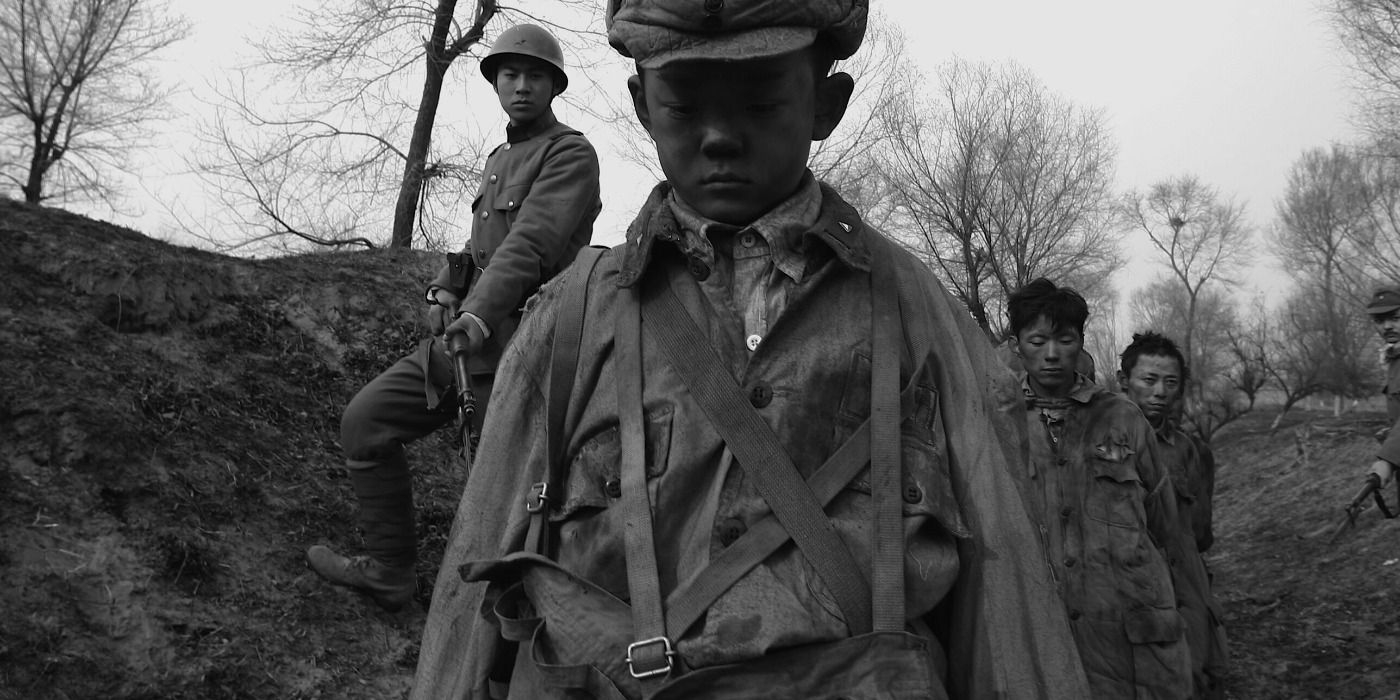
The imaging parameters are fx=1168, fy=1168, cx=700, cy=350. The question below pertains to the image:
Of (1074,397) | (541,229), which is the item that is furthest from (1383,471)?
(541,229)

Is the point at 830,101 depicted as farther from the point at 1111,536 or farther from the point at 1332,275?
the point at 1332,275

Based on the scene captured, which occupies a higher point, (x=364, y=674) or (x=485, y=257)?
(x=485, y=257)

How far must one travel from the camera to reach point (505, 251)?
437 centimetres

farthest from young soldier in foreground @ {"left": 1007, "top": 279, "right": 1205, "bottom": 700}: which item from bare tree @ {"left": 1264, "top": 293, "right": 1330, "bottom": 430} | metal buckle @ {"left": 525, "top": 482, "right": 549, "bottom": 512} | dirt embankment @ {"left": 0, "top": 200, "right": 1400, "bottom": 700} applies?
bare tree @ {"left": 1264, "top": 293, "right": 1330, "bottom": 430}

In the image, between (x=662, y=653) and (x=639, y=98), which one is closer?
(x=662, y=653)

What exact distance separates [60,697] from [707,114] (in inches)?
165

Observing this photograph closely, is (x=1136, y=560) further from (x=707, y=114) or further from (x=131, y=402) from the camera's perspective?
(x=131, y=402)

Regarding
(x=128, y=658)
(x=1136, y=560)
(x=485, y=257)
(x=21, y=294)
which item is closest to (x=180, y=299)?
(x=21, y=294)

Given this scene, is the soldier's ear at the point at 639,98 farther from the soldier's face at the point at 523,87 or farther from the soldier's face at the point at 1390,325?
the soldier's face at the point at 1390,325

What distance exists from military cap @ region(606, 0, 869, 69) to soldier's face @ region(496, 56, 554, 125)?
10.0ft

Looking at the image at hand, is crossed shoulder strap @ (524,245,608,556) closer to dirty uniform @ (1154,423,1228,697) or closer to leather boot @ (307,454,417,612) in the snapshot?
leather boot @ (307,454,417,612)

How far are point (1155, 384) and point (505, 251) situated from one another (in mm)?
4432

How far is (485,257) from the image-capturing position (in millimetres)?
4801

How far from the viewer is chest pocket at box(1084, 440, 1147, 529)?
5.70 metres
